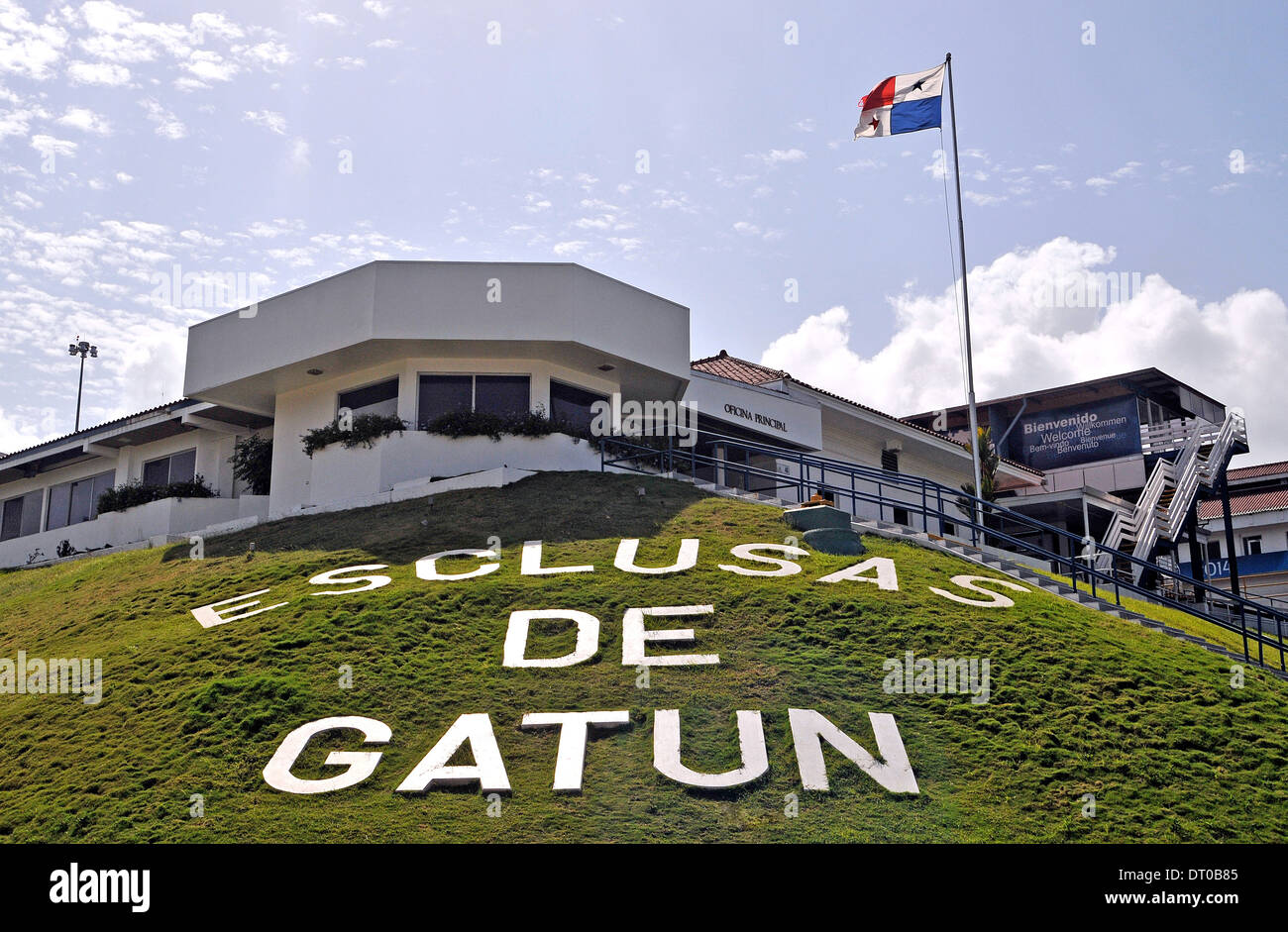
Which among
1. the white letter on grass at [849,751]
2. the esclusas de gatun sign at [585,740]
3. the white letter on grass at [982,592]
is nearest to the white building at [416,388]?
the white letter on grass at [982,592]

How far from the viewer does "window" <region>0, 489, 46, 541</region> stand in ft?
117

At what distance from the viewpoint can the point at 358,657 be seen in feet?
52.4

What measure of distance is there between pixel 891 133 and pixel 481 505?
49.1ft

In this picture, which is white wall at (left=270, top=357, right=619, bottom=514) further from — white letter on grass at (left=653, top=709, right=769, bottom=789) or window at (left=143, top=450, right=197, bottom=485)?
white letter on grass at (left=653, top=709, right=769, bottom=789)

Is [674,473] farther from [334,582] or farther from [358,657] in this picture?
[358,657]

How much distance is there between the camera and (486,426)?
84.2ft

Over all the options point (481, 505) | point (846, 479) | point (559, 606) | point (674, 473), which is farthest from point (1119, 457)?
point (559, 606)

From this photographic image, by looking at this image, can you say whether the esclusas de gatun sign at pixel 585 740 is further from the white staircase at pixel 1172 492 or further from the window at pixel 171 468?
the window at pixel 171 468

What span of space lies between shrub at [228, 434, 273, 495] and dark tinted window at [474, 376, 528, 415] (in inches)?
222

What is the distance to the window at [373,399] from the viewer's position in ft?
87.9

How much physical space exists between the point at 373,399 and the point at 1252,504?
116 ft

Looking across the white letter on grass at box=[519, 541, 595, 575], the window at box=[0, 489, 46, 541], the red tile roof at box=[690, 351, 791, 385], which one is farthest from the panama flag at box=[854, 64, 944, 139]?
the window at box=[0, 489, 46, 541]

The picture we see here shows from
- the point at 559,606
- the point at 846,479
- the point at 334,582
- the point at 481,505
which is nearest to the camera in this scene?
the point at 559,606

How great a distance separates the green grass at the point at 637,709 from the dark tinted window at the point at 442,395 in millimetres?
5958
